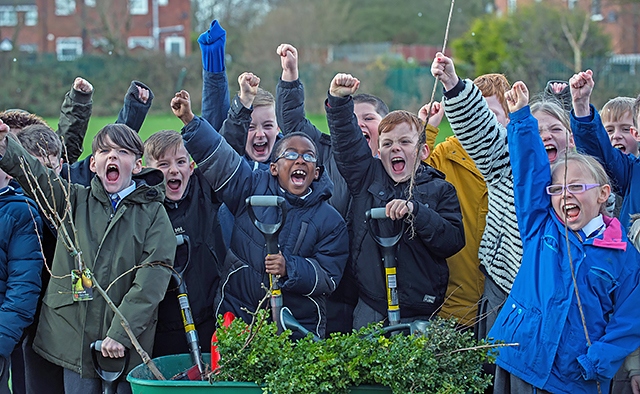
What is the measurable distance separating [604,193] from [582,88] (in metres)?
0.57

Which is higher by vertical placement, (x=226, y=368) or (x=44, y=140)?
(x=44, y=140)

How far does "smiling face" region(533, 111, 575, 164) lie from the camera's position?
4.41m

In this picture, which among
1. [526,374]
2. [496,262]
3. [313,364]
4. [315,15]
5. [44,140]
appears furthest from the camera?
[315,15]

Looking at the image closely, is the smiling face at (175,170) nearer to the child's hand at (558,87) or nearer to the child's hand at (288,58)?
the child's hand at (288,58)

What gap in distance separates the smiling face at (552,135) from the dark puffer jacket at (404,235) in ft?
1.91

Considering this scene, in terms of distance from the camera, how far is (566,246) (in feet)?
12.1

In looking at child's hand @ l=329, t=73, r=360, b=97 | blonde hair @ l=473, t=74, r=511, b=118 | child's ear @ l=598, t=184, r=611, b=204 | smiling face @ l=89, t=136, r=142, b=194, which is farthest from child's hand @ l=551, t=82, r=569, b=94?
smiling face @ l=89, t=136, r=142, b=194

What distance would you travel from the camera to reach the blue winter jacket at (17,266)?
4.18 meters

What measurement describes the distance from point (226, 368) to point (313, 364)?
0.39 metres

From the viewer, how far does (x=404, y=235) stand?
4391mm

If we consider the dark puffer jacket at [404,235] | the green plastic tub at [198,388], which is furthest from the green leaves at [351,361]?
the dark puffer jacket at [404,235]

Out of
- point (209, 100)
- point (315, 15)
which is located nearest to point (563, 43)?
point (315, 15)

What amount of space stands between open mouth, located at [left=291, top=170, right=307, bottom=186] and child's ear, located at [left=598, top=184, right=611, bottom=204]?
156 centimetres

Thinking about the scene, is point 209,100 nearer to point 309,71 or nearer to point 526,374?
point 526,374
